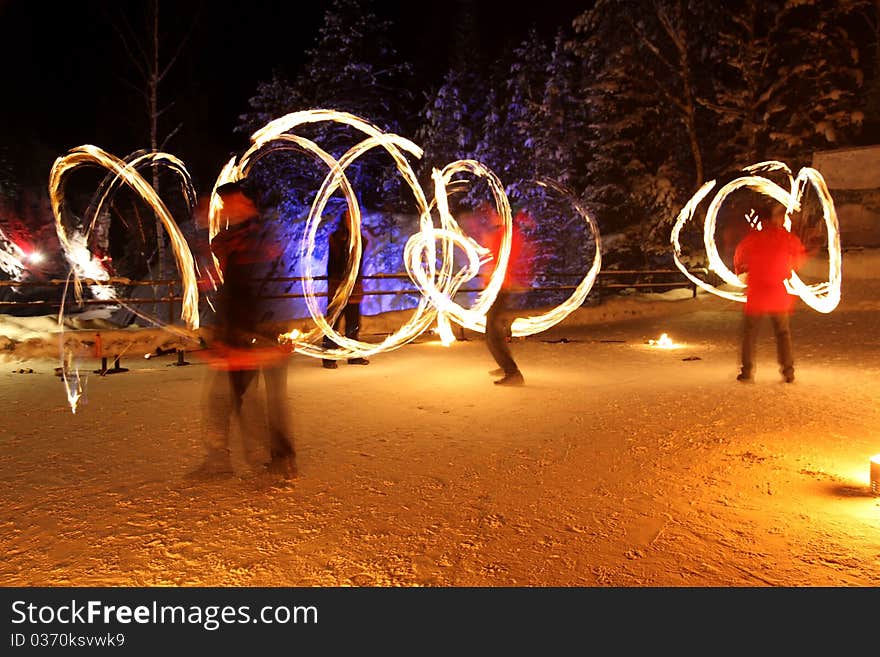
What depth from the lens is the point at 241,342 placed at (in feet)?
15.7

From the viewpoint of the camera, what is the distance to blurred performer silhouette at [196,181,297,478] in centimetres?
472

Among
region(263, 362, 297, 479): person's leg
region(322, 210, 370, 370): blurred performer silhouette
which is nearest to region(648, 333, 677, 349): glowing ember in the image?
region(322, 210, 370, 370): blurred performer silhouette

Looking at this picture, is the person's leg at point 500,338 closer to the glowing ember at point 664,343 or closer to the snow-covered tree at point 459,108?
the glowing ember at point 664,343

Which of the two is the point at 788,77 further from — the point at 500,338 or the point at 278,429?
the point at 278,429

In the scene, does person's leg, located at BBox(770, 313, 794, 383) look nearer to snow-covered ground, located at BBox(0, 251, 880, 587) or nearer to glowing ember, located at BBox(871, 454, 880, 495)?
snow-covered ground, located at BBox(0, 251, 880, 587)

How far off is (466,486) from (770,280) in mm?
5532

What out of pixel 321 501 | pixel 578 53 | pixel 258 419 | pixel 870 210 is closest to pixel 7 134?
pixel 578 53

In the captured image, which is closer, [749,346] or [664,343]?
[749,346]

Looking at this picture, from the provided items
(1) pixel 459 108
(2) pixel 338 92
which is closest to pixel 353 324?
(2) pixel 338 92

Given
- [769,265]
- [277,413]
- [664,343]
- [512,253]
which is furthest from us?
[664,343]

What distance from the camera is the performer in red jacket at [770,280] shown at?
8.21m

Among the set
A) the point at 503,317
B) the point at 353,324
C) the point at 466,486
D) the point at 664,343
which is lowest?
the point at 466,486

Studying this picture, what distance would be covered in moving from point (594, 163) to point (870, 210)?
841 cm
